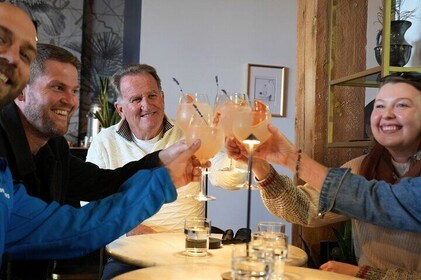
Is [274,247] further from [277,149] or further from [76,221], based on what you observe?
[76,221]

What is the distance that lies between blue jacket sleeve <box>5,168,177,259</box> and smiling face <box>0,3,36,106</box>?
1.17 ft

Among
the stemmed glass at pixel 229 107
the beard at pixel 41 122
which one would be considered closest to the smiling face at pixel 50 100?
the beard at pixel 41 122

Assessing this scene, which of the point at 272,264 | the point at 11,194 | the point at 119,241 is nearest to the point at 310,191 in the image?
the point at 119,241

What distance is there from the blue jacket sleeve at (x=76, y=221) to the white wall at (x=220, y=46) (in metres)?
2.80

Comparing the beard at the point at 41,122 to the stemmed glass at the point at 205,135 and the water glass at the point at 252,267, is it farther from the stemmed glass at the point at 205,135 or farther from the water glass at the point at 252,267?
the water glass at the point at 252,267

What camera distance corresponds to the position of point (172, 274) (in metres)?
1.52

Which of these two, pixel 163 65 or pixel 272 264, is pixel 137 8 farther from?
pixel 272 264

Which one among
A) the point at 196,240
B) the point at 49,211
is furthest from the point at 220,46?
the point at 49,211

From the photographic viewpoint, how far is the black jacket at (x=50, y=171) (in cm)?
195

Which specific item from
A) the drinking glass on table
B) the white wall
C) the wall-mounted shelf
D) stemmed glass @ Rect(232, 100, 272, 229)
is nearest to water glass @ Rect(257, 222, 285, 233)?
the drinking glass on table

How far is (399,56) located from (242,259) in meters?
1.58

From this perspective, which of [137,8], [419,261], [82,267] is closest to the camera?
[419,261]

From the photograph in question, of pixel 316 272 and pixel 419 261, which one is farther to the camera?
pixel 419 261

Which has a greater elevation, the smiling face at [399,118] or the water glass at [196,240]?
the smiling face at [399,118]
